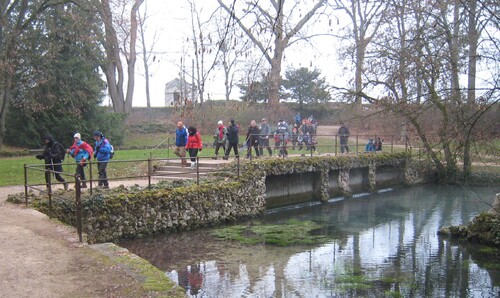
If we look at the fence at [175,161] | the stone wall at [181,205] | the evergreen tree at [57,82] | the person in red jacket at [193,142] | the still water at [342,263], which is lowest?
the still water at [342,263]

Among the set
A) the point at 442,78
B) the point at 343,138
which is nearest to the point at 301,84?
the point at 343,138

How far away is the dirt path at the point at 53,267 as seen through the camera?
24.2 ft

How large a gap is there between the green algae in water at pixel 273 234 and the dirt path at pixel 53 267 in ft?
19.4

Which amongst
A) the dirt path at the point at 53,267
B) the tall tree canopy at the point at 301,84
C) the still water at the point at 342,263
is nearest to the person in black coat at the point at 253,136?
the still water at the point at 342,263

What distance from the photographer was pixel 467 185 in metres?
28.4

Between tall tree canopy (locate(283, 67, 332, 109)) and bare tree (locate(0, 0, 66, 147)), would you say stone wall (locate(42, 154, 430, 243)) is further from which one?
tall tree canopy (locate(283, 67, 332, 109))

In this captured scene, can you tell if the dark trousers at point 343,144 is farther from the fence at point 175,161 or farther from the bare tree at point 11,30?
the bare tree at point 11,30

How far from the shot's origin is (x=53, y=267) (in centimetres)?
842

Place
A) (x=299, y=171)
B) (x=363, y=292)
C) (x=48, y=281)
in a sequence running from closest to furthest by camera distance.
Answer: (x=48, y=281), (x=363, y=292), (x=299, y=171)

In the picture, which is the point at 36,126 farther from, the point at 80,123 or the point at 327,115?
the point at 327,115

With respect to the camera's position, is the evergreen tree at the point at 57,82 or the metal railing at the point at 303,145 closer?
the metal railing at the point at 303,145

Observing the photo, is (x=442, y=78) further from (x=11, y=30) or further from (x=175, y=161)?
(x=11, y=30)

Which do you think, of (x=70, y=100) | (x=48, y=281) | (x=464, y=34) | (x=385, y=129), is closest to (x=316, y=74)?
(x=385, y=129)

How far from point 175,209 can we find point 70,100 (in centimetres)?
1540
